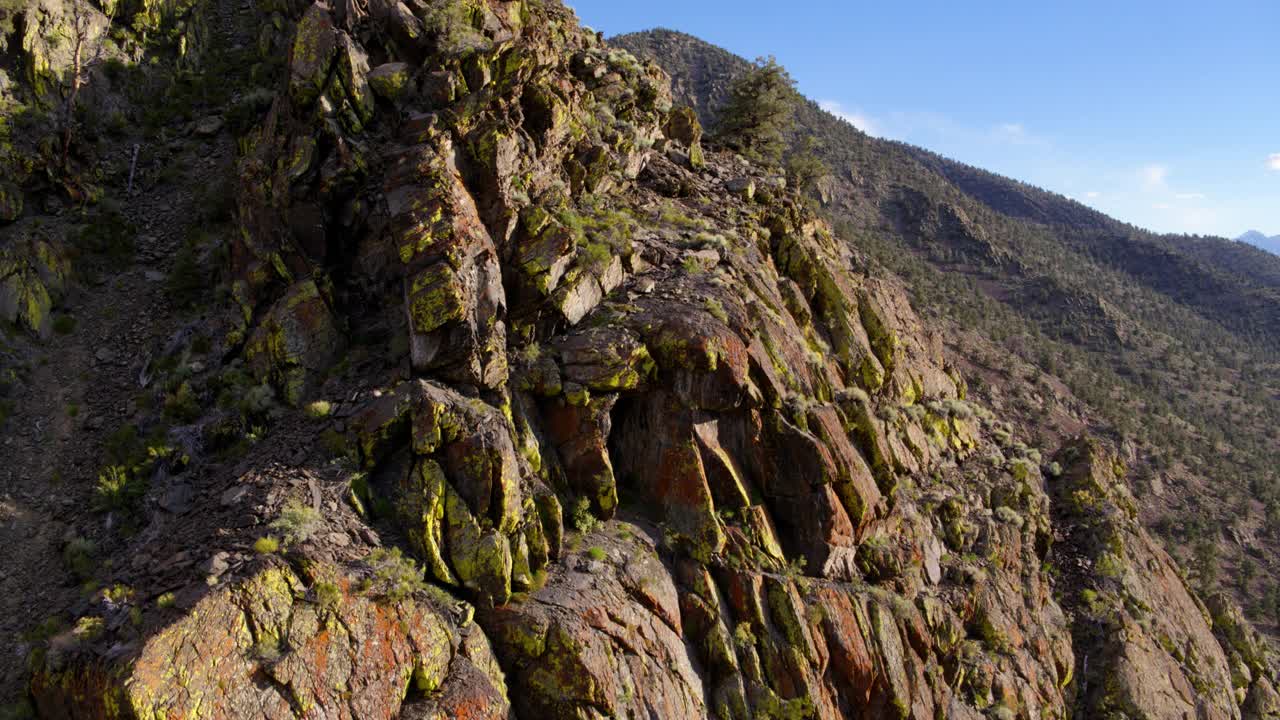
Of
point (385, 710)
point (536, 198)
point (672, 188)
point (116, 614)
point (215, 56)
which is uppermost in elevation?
point (215, 56)

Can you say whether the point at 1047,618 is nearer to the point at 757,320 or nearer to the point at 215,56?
the point at 757,320

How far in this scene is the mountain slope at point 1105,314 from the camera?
4931 centimetres

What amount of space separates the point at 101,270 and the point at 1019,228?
113329 mm

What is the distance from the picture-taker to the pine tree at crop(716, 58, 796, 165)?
1474 inches

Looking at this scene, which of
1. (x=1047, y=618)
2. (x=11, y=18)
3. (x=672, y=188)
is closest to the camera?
(x=11, y=18)

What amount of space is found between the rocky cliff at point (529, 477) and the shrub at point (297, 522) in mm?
56

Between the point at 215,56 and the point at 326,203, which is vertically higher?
the point at 215,56

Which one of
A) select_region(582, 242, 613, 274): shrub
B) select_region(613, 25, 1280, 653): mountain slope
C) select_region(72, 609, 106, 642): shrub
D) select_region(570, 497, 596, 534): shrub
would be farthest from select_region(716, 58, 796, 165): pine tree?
select_region(72, 609, 106, 642): shrub

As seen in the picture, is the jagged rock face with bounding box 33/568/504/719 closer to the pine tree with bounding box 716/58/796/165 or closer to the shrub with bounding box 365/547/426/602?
the shrub with bounding box 365/547/426/602

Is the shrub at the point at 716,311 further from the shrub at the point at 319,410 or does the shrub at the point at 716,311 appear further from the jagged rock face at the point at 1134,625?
the jagged rock face at the point at 1134,625

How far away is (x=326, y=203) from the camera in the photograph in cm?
1692

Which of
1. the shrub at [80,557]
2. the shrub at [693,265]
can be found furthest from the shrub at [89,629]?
the shrub at [693,265]

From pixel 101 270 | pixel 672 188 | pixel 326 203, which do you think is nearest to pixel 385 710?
pixel 326 203

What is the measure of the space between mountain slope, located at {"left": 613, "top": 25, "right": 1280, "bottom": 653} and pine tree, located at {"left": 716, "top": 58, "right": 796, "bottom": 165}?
24.6 metres
